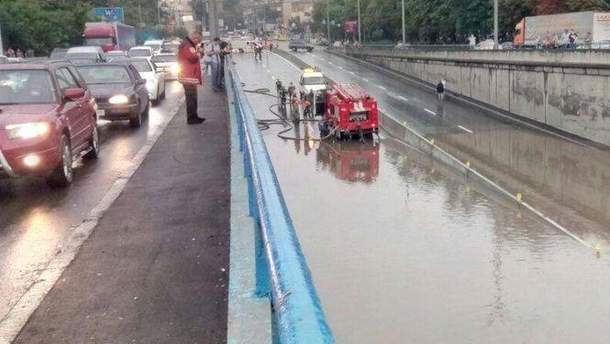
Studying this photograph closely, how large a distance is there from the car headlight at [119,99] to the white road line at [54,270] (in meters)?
6.26

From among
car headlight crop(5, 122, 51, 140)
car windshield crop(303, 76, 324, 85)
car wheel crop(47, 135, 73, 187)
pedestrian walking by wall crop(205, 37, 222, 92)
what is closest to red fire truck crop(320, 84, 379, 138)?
pedestrian walking by wall crop(205, 37, 222, 92)

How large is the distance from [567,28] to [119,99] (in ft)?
129

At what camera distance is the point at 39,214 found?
8.33 metres

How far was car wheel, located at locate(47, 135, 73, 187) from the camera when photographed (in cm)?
969

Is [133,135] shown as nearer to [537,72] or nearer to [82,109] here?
[82,109]

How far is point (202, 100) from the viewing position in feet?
76.9

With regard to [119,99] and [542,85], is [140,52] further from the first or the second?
[119,99]

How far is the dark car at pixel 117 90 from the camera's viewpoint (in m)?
16.3

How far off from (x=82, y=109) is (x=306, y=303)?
9.51 metres

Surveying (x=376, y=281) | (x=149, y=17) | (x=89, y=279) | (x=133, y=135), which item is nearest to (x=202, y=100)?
(x=133, y=135)

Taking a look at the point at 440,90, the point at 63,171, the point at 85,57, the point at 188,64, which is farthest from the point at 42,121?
the point at 440,90

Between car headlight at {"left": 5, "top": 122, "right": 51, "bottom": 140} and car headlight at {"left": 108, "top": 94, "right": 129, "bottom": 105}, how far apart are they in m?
7.13

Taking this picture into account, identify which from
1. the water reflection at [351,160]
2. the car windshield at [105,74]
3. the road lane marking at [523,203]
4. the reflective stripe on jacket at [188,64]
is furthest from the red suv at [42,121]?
the water reflection at [351,160]

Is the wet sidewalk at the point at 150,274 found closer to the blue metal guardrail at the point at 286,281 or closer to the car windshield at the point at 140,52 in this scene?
the blue metal guardrail at the point at 286,281
